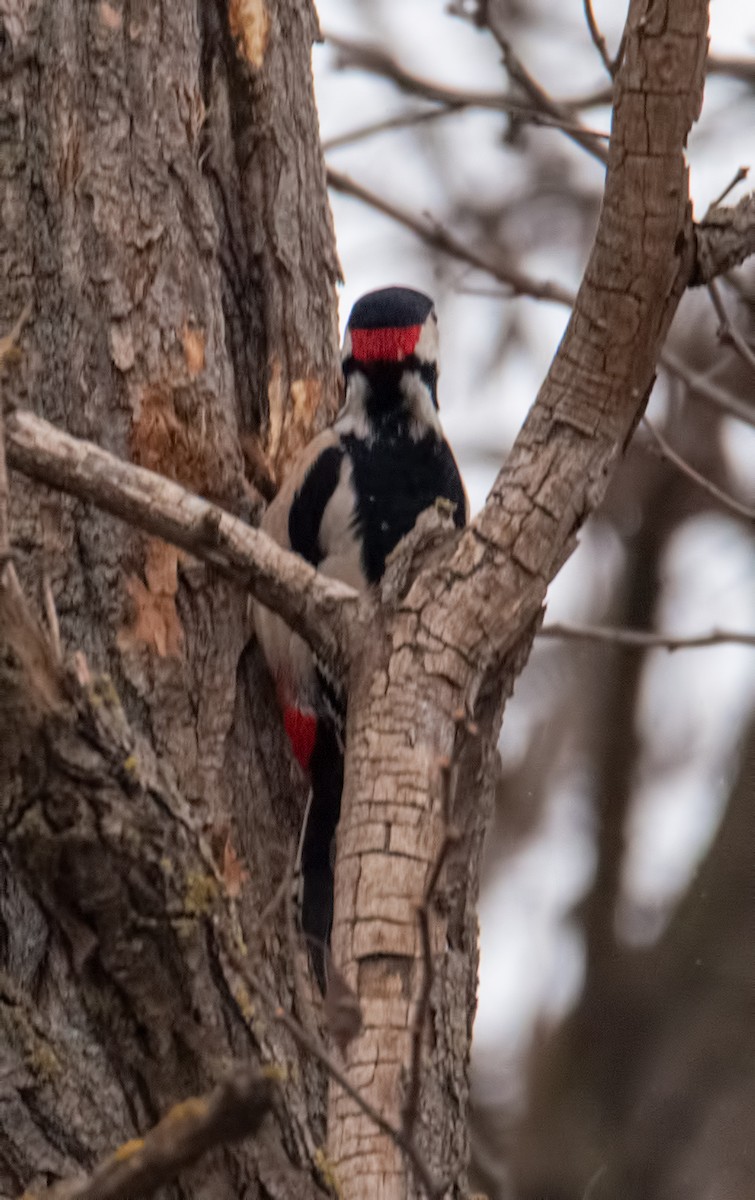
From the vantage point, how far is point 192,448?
2.62 m

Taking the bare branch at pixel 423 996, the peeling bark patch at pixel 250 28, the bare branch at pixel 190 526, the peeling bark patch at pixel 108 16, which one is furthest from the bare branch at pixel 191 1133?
the peeling bark patch at pixel 250 28

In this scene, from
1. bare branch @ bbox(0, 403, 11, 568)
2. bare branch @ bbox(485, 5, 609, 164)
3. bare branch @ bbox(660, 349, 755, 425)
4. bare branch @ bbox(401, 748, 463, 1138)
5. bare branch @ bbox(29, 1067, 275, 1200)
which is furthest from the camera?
bare branch @ bbox(660, 349, 755, 425)

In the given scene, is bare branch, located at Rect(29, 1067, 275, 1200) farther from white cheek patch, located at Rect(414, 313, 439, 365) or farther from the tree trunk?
white cheek patch, located at Rect(414, 313, 439, 365)

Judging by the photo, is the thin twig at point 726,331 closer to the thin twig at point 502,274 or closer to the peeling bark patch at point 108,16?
the thin twig at point 502,274

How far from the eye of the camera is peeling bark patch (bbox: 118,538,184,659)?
249 centimetres

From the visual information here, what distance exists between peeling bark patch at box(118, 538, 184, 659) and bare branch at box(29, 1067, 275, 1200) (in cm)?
127

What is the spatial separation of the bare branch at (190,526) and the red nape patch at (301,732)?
0.53 meters

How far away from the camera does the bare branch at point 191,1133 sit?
1.20 meters

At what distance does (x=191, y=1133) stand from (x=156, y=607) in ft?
4.49

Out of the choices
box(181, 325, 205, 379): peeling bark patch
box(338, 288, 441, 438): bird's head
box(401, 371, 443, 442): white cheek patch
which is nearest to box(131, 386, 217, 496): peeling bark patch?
box(181, 325, 205, 379): peeling bark patch

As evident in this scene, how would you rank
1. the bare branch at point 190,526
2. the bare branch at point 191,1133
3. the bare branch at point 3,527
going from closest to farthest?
the bare branch at point 191,1133 → the bare branch at point 3,527 → the bare branch at point 190,526

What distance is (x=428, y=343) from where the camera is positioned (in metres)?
3.00

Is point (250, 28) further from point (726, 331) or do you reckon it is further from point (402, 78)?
point (402, 78)

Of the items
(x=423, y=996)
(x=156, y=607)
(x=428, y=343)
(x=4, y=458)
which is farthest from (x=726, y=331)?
(x=423, y=996)
